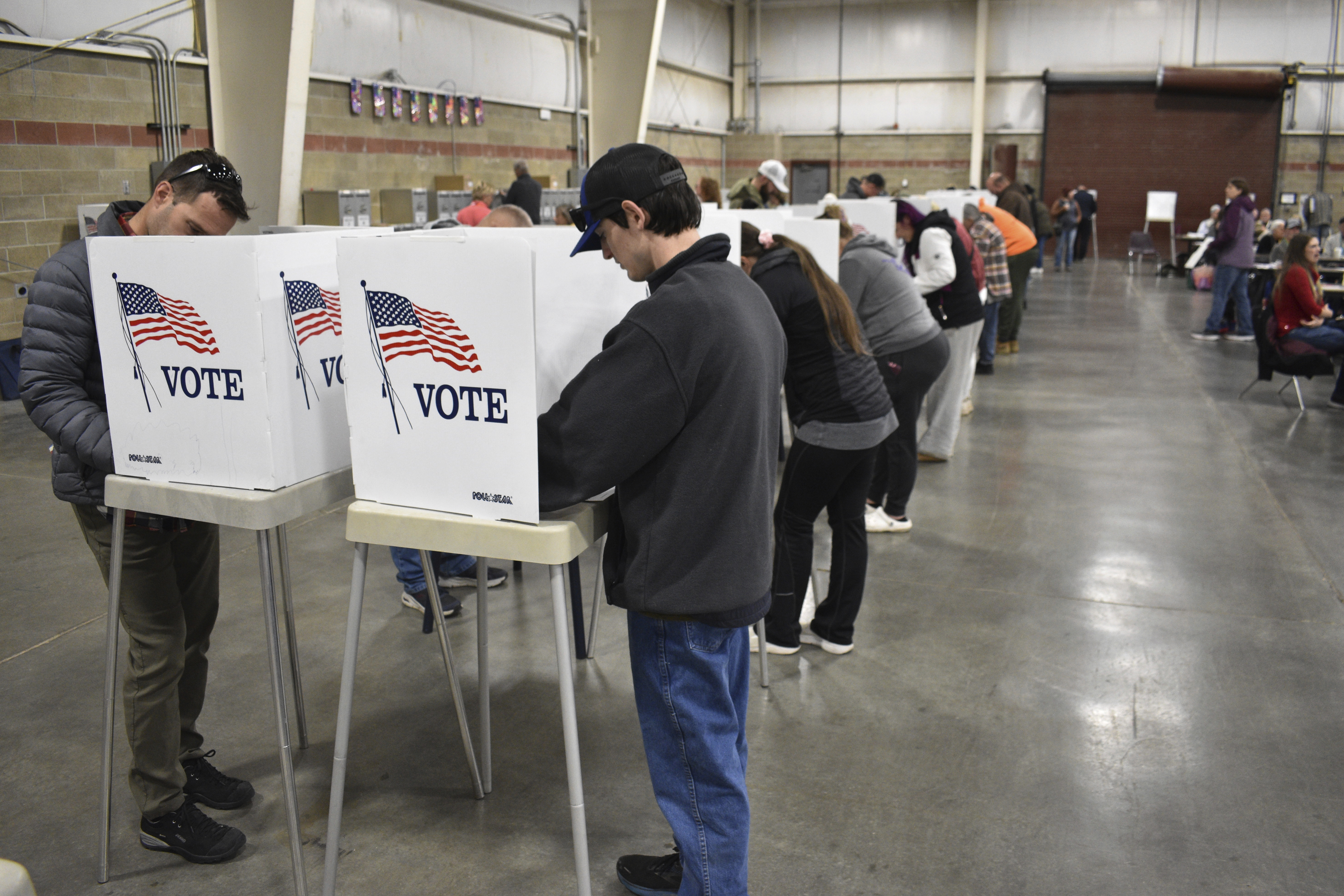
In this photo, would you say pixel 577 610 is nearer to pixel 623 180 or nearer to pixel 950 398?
pixel 623 180

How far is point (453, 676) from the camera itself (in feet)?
8.25

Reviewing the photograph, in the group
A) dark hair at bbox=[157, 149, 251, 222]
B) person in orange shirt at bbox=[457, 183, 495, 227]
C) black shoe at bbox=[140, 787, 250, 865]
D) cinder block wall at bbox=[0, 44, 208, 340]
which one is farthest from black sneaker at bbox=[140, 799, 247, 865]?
cinder block wall at bbox=[0, 44, 208, 340]

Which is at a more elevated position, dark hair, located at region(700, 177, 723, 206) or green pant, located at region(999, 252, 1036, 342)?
A: dark hair, located at region(700, 177, 723, 206)

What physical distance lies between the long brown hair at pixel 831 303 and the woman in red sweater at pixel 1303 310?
5.11 metres

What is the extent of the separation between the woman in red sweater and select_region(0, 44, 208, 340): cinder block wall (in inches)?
322

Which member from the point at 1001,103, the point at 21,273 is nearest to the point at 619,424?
the point at 21,273

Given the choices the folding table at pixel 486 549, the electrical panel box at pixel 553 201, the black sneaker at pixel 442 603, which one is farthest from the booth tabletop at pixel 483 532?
the electrical panel box at pixel 553 201

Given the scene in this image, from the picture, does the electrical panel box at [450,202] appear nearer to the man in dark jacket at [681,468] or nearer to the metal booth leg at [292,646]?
the metal booth leg at [292,646]

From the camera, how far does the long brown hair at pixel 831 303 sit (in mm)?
2848

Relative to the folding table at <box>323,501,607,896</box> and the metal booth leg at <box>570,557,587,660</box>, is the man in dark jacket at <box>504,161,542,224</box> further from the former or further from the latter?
the folding table at <box>323,501,607,896</box>

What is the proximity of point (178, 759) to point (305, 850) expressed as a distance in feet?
1.21

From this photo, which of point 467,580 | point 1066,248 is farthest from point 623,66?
point 1066,248

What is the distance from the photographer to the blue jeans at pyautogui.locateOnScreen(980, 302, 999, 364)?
8359 mm

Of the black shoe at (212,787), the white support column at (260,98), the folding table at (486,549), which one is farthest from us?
the white support column at (260,98)
